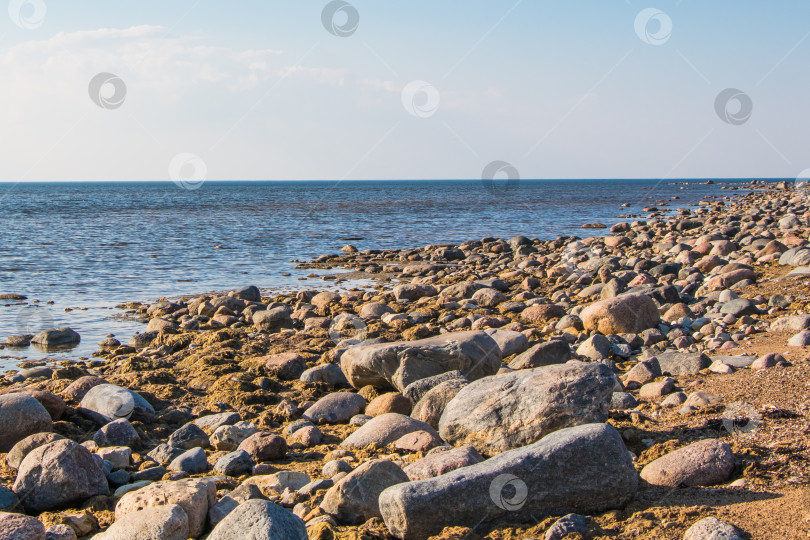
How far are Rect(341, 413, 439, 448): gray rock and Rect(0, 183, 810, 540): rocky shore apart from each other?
0.07 feet

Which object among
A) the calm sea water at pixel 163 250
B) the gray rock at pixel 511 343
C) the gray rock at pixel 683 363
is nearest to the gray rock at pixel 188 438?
the gray rock at pixel 511 343

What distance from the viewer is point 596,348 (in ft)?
26.4

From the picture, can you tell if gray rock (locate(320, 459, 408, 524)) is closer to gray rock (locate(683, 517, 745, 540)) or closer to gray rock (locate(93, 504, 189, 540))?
gray rock (locate(93, 504, 189, 540))

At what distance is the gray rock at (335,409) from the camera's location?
21.6ft

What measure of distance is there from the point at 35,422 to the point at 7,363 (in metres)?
4.26

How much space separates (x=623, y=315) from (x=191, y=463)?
605 centimetres

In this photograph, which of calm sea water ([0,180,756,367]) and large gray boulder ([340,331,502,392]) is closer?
large gray boulder ([340,331,502,392])

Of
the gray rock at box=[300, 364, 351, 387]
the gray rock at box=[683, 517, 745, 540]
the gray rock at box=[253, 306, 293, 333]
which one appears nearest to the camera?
the gray rock at box=[683, 517, 745, 540]

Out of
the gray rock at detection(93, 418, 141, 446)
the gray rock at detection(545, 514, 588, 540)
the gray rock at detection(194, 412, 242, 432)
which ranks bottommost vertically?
the gray rock at detection(545, 514, 588, 540)

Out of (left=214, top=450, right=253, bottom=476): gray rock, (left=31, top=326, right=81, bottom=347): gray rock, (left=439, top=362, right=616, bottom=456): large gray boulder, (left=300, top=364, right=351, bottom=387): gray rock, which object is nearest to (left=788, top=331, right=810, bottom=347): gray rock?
(left=439, top=362, right=616, bottom=456): large gray boulder

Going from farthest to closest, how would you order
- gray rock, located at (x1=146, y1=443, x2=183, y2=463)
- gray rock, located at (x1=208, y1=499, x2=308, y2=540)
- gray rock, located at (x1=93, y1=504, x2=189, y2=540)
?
gray rock, located at (x1=146, y1=443, x2=183, y2=463), gray rock, located at (x1=93, y1=504, x2=189, y2=540), gray rock, located at (x1=208, y1=499, x2=308, y2=540)

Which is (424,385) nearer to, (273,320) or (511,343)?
(511,343)

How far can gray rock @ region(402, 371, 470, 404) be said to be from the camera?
6461 millimetres

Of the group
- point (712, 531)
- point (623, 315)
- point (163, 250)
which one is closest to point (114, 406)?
point (712, 531)
